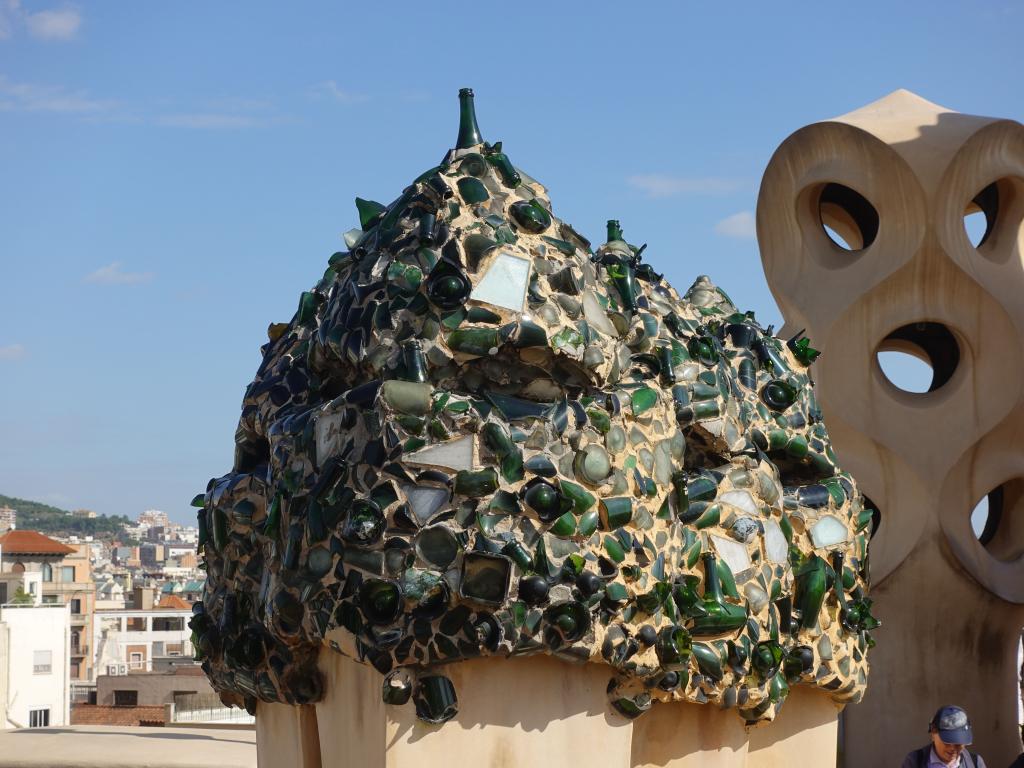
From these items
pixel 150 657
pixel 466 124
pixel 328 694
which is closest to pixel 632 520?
pixel 328 694

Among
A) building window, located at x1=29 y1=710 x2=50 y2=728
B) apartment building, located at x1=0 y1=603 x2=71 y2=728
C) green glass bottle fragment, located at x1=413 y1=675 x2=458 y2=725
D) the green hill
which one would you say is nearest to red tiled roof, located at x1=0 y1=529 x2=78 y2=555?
apartment building, located at x1=0 y1=603 x2=71 y2=728

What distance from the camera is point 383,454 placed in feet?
22.1

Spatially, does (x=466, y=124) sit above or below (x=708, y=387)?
above

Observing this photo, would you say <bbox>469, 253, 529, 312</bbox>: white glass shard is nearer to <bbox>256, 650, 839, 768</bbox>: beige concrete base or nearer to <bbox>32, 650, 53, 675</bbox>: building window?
<bbox>256, 650, 839, 768</bbox>: beige concrete base

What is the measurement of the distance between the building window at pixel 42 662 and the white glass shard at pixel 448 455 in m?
34.3

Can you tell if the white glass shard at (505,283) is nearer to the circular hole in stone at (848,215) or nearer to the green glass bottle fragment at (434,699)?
the green glass bottle fragment at (434,699)

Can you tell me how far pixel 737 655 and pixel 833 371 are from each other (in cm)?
1314

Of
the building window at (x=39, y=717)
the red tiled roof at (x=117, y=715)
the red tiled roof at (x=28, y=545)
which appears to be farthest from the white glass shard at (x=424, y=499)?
the red tiled roof at (x=28, y=545)

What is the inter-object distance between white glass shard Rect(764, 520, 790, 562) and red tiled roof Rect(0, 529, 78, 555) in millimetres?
57060

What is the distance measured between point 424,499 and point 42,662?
3481cm

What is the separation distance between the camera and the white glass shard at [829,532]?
855 centimetres

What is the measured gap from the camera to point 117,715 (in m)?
33.0

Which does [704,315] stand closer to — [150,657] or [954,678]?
[954,678]

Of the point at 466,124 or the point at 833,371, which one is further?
the point at 833,371
